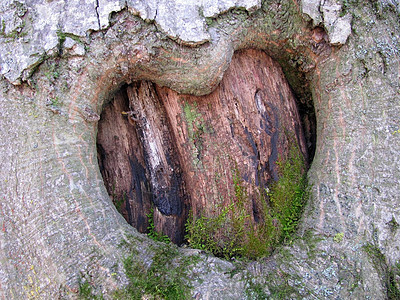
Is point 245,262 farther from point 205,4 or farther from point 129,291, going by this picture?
point 205,4

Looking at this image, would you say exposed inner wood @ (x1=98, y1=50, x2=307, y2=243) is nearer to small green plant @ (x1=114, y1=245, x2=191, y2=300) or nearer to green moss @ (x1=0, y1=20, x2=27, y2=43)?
small green plant @ (x1=114, y1=245, x2=191, y2=300)

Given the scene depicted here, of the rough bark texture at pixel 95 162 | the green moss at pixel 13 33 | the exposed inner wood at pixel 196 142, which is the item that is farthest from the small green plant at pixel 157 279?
the green moss at pixel 13 33

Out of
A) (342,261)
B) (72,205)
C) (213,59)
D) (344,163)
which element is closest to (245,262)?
(342,261)

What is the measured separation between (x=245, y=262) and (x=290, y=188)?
0.71m

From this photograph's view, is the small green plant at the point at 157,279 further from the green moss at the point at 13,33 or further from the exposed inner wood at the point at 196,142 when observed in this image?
the green moss at the point at 13,33

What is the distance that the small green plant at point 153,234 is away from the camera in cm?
264

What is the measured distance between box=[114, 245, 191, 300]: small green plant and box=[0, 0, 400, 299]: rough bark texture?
0.07 m

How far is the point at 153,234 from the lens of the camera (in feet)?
8.89

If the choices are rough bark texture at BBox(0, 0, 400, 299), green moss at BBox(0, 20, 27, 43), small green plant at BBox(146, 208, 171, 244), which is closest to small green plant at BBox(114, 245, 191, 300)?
rough bark texture at BBox(0, 0, 400, 299)

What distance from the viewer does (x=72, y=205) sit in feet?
6.72

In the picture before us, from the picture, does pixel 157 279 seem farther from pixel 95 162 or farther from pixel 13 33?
pixel 13 33

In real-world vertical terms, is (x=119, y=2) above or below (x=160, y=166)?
above

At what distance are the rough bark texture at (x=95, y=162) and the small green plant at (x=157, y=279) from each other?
7 cm

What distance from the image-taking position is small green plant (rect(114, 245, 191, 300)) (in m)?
1.91
